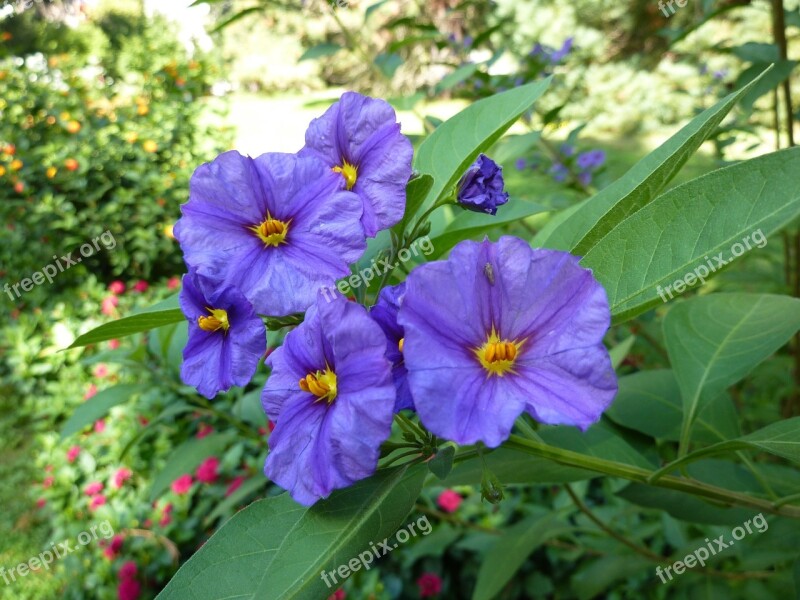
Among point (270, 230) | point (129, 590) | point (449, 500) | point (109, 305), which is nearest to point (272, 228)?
point (270, 230)

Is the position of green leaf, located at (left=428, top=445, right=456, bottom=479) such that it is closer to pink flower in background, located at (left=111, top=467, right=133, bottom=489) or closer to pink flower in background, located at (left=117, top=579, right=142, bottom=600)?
pink flower in background, located at (left=117, top=579, right=142, bottom=600)

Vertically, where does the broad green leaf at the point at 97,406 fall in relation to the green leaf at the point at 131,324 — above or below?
below

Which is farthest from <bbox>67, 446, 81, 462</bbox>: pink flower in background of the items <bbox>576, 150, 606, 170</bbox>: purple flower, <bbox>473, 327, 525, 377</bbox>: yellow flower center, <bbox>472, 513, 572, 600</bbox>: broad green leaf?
<bbox>473, 327, 525, 377</bbox>: yellow flower center

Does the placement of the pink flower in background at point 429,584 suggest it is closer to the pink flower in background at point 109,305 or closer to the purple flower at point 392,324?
the purple flower at point 392,324

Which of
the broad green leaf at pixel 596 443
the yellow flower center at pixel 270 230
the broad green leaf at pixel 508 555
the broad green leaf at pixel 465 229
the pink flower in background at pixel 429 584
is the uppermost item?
the yellow flower center at pixel 270 230

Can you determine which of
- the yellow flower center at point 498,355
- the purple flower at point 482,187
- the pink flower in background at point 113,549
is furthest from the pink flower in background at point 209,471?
the yellow flower center at point 498,355

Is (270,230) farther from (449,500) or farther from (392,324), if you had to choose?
(449,500)

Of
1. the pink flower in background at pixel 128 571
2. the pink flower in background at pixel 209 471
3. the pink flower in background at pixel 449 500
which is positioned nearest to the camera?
the pink flower in background at pixel 449 500
